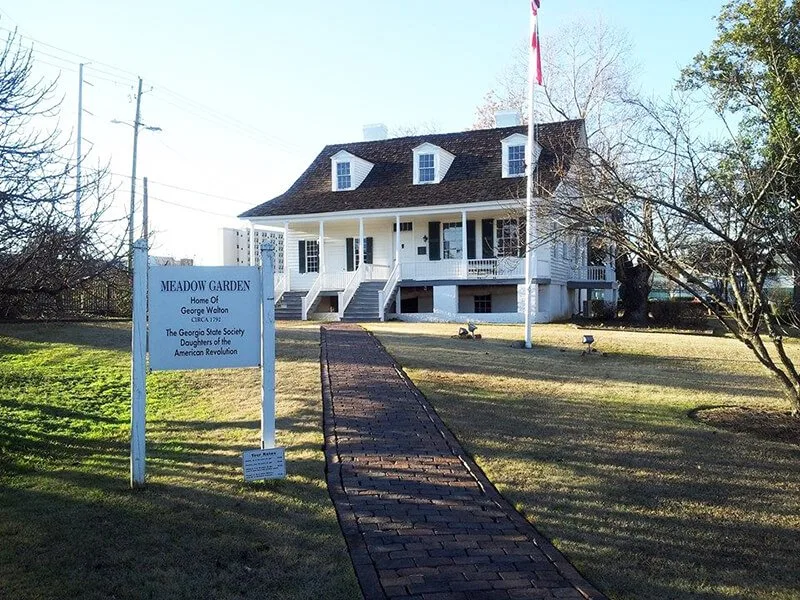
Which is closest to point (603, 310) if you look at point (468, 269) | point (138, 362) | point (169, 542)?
point (468, 269)

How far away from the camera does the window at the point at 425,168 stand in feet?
90.6

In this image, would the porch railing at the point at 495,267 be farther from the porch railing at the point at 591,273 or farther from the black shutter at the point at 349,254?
the porch railing at the point at 591,273

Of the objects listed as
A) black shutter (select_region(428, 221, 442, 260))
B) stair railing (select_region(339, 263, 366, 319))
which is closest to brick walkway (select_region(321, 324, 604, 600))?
stair railing (select_region(339, 263, 366, 319))

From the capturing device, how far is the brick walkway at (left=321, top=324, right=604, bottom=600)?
174 inches

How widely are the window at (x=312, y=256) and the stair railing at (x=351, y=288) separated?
422 cm

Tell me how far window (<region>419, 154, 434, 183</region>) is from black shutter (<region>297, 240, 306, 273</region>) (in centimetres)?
582

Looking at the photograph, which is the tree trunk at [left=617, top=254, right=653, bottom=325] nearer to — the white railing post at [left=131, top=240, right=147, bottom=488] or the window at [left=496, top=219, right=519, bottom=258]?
the window at [left=496, top=219, right=519, bottom=258]

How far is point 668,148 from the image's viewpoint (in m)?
9.05

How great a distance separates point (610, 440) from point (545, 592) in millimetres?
3878

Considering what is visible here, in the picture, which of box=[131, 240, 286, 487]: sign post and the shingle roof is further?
the shingle roof

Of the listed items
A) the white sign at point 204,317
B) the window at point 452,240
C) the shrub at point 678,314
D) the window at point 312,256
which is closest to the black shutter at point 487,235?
the window at point 452,240

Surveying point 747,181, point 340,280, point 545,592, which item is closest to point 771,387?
point 747,181

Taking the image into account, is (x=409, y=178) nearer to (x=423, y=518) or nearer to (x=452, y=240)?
(x=452, y=240)

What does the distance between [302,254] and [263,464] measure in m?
23.8
